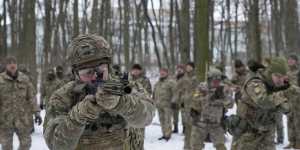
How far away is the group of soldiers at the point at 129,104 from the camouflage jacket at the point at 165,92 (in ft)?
0.08

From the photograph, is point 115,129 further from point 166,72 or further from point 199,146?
point 166,72

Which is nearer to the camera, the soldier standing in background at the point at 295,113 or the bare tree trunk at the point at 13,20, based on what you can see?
the soldier standing in background at the point at 295,113

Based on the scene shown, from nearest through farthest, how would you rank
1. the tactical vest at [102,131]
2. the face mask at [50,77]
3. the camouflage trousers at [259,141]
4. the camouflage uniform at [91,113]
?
the camouflage uniform at [91,113], the tactical vest at [102,131], the camouflage trousers at [259,141], the face mask at [50,77]

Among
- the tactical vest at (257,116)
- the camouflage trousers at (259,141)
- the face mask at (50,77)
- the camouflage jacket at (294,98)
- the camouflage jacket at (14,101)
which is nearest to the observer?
the tactical vest at (257,116)

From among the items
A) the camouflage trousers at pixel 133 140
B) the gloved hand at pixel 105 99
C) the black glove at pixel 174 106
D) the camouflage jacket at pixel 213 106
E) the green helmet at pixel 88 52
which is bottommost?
the black glove at pixel 174 106

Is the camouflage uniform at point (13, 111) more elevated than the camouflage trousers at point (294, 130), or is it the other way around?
the camouflage uniform at point (13, 111)

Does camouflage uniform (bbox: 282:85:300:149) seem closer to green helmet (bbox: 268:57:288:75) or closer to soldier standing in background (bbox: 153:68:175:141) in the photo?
soldier standing in background (bbox: 153:68:175:141)

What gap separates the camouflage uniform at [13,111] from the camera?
26.8 ft

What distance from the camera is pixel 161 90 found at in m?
12.1

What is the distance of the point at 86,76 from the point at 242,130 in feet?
11.8

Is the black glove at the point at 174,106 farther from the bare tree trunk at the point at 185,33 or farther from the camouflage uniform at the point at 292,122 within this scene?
the camouflage uniform at the point at 292,122

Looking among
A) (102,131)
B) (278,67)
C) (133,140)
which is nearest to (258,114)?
(278,67)

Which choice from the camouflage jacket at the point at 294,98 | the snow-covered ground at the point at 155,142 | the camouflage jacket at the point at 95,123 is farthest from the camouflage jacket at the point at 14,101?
the camouflage jacket at the point at 95,123

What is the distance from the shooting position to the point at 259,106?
5383 mm
